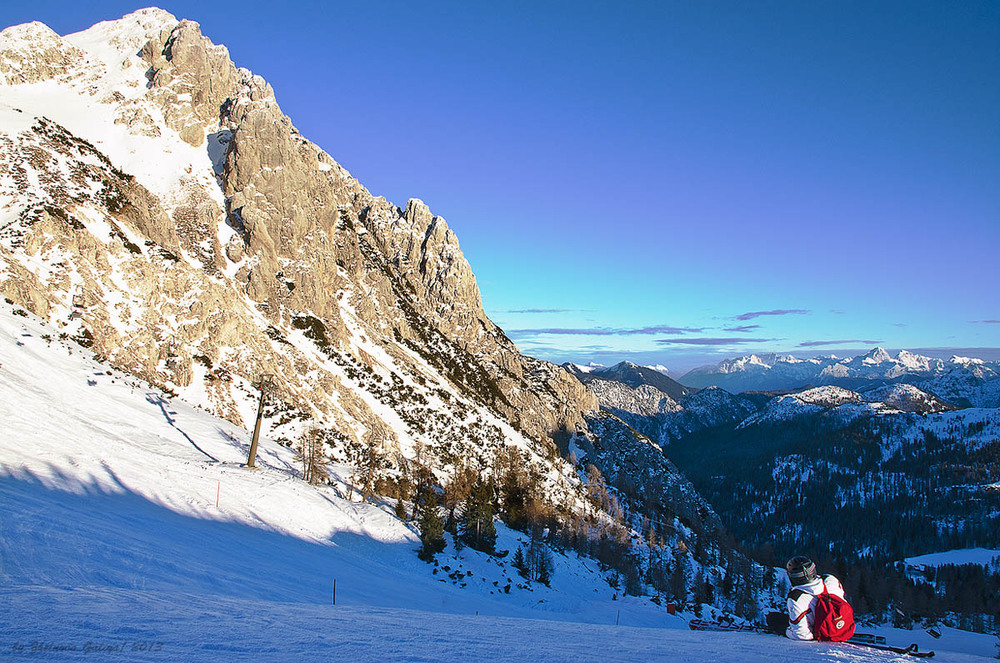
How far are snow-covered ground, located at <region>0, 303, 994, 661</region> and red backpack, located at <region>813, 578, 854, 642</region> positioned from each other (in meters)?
0.65

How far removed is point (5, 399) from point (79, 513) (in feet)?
41.6

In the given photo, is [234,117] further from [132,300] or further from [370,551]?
[370,551]

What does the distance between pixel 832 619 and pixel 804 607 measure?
1.30ft

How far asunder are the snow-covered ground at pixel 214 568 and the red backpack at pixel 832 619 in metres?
0.65

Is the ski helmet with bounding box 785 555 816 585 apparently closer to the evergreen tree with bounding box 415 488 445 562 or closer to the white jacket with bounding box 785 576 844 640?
the white jacket with bounding box 785 576 844 640

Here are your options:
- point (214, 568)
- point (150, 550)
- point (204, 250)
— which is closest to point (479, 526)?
point (214, 568)

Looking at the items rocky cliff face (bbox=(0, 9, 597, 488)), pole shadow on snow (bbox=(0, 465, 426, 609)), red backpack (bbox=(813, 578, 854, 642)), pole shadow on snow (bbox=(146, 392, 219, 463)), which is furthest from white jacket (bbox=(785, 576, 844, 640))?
rocky cliff face (bbox=(0, 9, 597, 488))

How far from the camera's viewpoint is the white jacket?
7.65 m

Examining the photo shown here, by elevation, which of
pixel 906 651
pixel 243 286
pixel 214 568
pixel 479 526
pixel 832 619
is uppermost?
pixel 243 286

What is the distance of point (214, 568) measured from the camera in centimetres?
1388

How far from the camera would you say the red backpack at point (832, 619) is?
7520mm

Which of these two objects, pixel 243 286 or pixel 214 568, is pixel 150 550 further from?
pixel 243 286

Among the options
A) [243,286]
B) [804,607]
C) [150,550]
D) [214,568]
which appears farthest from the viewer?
[243,286]

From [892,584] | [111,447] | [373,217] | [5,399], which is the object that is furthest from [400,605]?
[373,217]
